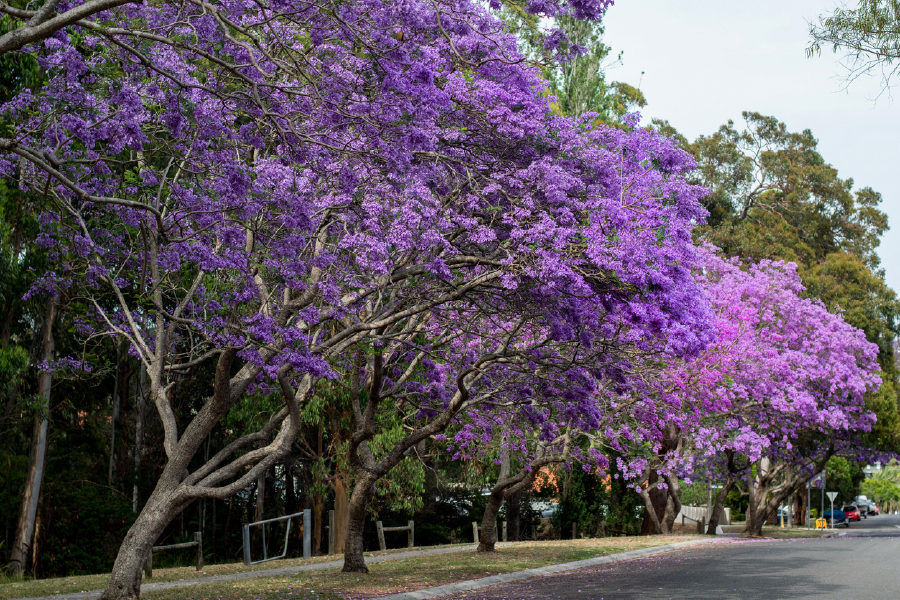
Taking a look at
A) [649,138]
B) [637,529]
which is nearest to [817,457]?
[637,529]

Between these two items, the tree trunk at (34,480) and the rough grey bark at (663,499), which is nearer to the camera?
the tree trunk at (34,480)

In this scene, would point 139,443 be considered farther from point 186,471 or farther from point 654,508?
point 654,508

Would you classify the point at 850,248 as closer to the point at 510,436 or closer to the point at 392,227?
the point at 510,436

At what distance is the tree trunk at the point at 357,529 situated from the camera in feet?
50.3

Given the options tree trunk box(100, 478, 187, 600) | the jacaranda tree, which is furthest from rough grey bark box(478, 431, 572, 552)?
tree trunk box(100, 478, 187, 600)

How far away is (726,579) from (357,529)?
6496 mm

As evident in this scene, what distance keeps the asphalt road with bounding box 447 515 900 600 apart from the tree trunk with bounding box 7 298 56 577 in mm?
12655

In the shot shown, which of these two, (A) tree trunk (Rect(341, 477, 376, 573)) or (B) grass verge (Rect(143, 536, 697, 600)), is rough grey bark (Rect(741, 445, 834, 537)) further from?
(A) tree trunk (Rect(341, 477, 376, 573))

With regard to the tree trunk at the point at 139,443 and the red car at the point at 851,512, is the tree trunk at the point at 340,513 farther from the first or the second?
the red car at the point at 851,512

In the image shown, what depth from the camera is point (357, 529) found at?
15.5m

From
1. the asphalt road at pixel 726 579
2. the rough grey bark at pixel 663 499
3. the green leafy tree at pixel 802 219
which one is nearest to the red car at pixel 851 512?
the green leafy tree at pixel 802 219

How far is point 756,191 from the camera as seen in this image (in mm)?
40656

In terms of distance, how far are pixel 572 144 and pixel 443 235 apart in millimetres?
2169

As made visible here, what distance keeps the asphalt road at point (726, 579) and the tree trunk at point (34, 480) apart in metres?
12.7
